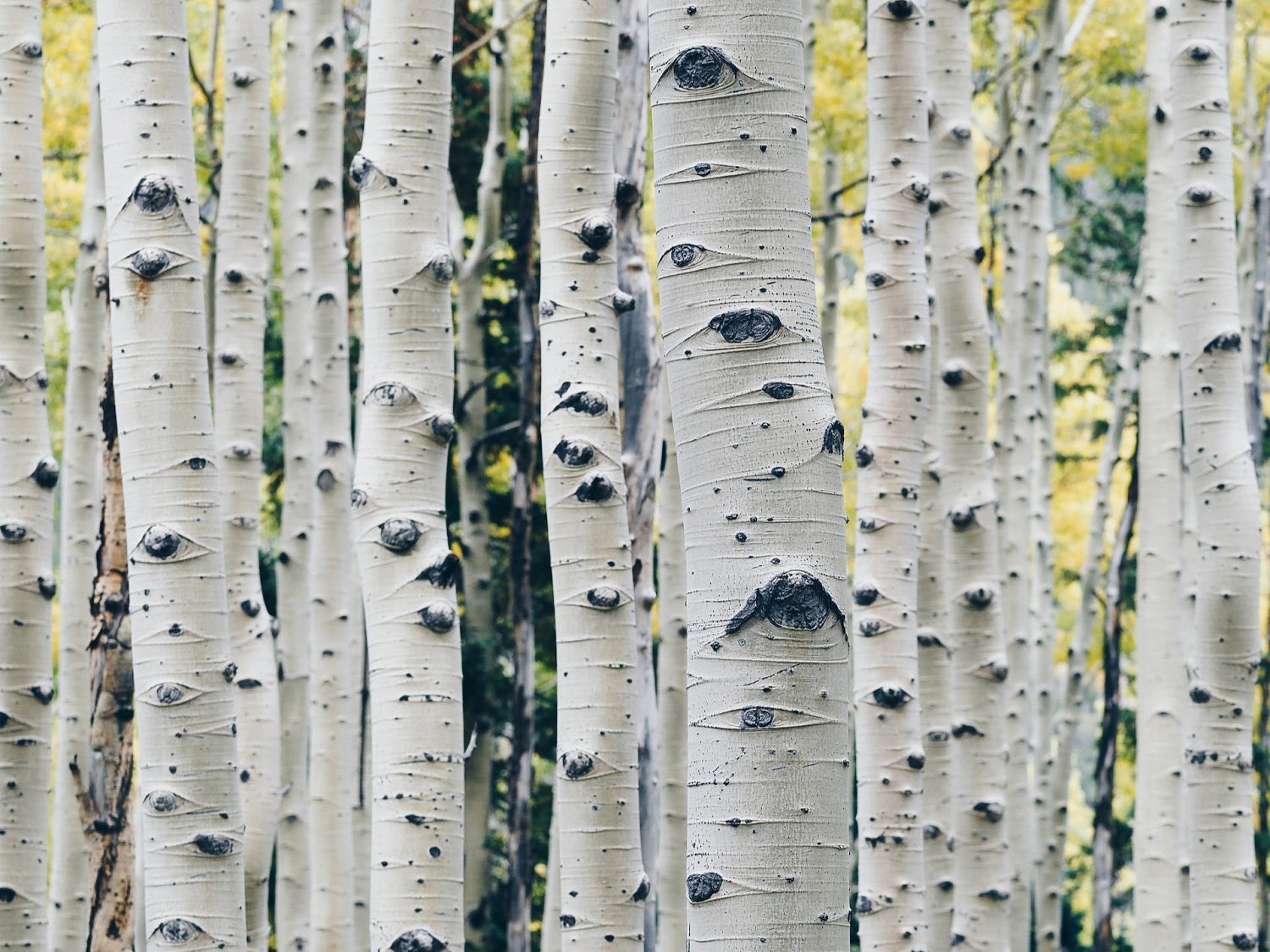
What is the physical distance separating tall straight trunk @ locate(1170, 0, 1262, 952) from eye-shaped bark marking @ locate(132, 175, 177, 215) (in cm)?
284

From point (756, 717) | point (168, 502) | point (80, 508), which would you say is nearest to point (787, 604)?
point (756, 717)

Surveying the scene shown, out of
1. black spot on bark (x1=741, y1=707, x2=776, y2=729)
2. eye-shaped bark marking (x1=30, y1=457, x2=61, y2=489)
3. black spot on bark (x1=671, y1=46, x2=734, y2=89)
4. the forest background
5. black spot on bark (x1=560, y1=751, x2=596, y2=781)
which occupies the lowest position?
black spot on bark (x1=560, y1=751, x2=596, y2=781)

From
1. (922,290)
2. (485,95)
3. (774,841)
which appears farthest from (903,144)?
(485,95)

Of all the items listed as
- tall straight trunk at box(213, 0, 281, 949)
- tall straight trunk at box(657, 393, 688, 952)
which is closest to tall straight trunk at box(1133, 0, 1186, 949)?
tall straight trunk at box(657, 393, 688, 952)

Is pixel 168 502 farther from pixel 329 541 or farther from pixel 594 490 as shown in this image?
pixel 329 541

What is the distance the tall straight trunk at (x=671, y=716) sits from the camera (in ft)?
16.9

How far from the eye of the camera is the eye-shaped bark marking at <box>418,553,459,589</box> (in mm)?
2811

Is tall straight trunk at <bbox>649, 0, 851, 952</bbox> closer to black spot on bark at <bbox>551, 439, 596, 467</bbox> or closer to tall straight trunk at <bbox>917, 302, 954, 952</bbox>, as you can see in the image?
black spot on bark at <bbox>551, 439, 596, 467</bbox>

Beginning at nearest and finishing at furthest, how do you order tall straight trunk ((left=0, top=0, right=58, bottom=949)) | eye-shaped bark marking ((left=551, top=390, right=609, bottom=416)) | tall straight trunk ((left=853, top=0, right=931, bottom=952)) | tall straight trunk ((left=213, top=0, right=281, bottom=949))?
eye-shaped bark marking ((left=551, top=390, right=609, bottom=416)) < tall straight trunk ((left=0, top=0, right=58, bottom=949)) < tall straight trunk ((left=853, top=0, right=931, bottom=952)) < tall straight trunk ((left=213, top=0, right=281, bottom=949))

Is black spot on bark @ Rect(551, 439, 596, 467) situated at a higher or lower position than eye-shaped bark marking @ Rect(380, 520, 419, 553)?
higher

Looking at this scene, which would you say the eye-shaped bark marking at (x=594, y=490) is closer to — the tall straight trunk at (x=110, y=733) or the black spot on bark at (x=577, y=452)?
the black spot on bark at (x=577, y=452)

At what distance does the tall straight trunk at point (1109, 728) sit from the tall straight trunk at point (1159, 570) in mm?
1407

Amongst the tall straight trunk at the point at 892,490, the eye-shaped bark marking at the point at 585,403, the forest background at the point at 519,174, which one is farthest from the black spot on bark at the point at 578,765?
the forest background at the point at 519,174

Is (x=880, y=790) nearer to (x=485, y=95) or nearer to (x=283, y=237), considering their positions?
(x=283, y=237)
